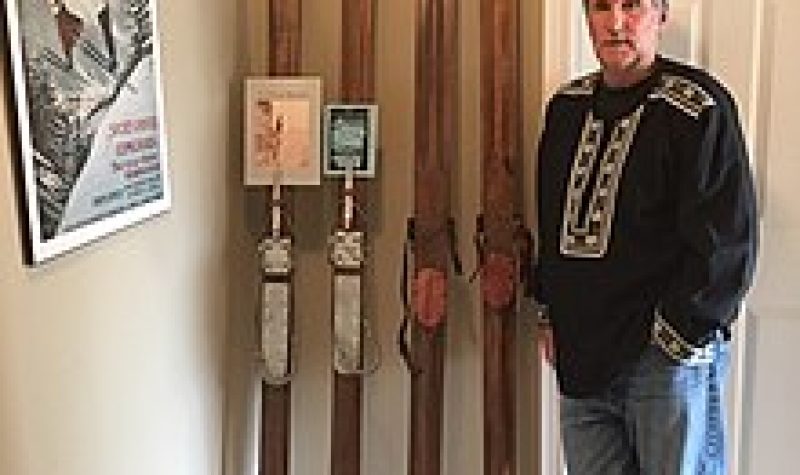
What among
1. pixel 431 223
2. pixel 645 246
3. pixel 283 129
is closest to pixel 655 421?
pixel 645 246

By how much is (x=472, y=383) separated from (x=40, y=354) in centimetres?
118

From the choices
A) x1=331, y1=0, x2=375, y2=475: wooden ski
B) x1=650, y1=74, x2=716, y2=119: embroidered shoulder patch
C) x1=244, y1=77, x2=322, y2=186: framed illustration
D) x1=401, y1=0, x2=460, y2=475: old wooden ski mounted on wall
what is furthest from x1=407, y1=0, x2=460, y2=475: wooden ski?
x1=650, y1=74, x2=716, y2=119: embroidered shoulder patch

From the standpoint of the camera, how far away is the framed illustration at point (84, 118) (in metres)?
1.48

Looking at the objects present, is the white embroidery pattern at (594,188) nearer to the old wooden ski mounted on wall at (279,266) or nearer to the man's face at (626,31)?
the man's face at (626,31)

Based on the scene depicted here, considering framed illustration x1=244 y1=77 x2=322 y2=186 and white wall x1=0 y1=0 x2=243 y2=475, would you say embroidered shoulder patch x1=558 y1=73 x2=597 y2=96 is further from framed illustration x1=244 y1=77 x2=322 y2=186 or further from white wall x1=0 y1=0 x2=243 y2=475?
white wall x1=0 y1=0 x2=243 y2=475

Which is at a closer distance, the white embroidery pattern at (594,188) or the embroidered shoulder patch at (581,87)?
the white embroidery pattern at (594,188)

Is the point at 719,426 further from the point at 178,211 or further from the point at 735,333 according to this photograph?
the point at 178,211

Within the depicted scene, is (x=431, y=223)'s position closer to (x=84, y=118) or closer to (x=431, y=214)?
(x=431, y=214)

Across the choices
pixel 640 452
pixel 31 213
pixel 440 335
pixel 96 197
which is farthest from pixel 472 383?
pixel 31 213

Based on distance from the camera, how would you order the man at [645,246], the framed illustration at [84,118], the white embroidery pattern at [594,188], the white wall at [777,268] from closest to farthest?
the framed illustration at [84,118]
the man at [645,246]
the white embroidery pattern at [594,188]
the white wall at [777,268]

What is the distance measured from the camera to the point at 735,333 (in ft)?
7.95

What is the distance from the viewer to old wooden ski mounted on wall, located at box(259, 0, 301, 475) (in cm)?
244

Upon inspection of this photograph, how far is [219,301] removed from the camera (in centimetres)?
243

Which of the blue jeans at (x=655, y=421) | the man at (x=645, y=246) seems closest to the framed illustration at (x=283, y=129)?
the man at (x=645, y=246)
